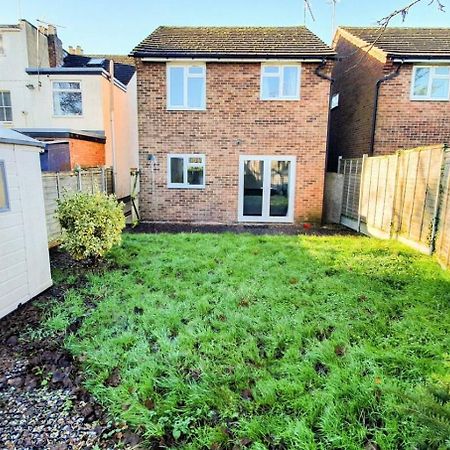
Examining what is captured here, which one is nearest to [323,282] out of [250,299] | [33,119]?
[250,299]

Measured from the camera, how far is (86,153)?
492 inches

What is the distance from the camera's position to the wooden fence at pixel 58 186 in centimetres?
750

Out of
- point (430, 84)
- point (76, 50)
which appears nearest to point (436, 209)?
point (430, 84)

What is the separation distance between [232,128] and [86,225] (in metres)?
6.80

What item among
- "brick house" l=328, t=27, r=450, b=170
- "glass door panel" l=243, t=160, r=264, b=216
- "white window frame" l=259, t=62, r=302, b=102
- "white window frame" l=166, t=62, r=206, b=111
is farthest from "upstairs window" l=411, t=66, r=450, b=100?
"white window frame" l=166, t=62, r=206, b=111

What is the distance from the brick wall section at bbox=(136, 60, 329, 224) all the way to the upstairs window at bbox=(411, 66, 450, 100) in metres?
3.05

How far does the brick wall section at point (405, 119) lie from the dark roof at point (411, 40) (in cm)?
67

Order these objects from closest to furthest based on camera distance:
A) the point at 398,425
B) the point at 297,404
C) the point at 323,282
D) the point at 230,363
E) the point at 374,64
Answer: the point at 398,425 → the point at 297,404 → the point at 230,363 → the point at 323,282 → the point at 374,64

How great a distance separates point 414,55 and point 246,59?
17.8 feet

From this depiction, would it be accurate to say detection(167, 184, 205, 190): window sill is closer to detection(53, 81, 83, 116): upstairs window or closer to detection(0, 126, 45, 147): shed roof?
detection(53, 81, 83, 116): upstairs window

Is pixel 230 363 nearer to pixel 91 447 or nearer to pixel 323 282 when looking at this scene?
pixel 91 447

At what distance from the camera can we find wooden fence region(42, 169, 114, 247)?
7.50 metres

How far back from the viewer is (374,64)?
11.8 m

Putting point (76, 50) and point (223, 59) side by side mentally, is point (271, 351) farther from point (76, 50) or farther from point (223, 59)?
point (76, 50)
